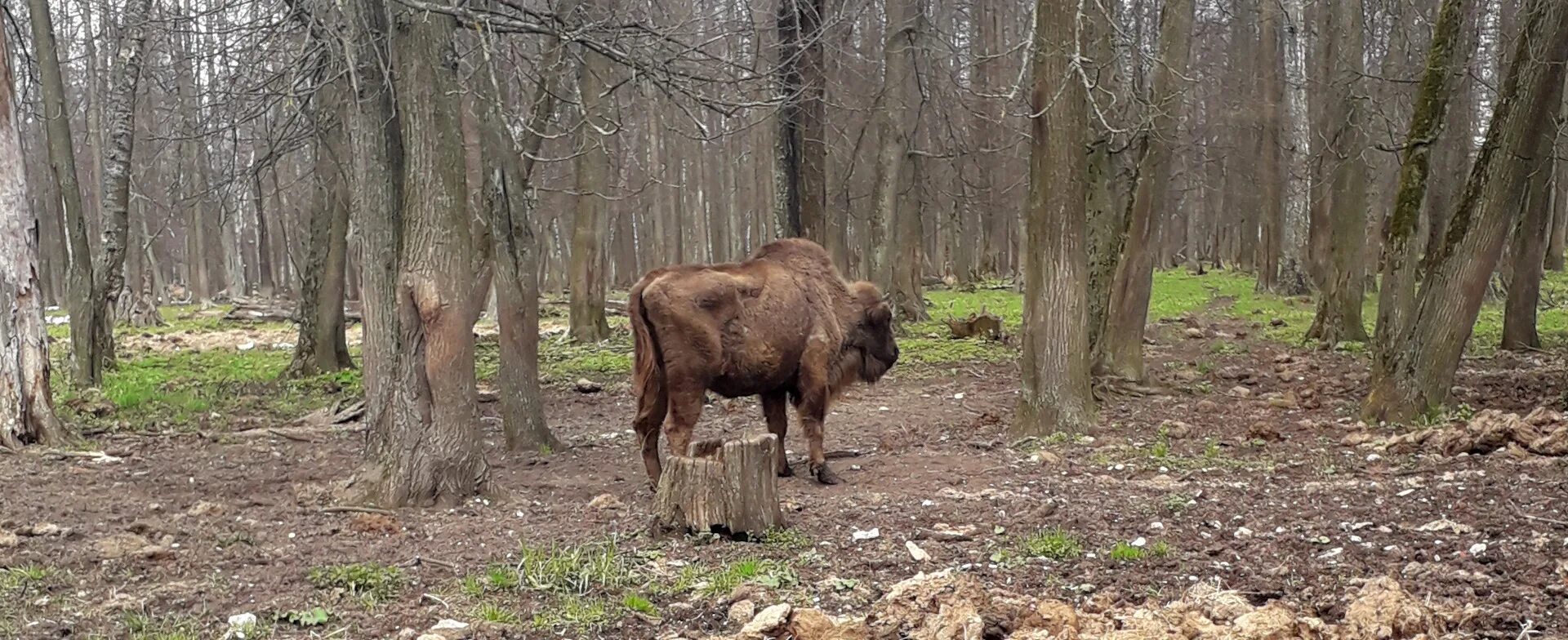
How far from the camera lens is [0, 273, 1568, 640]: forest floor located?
5336mm

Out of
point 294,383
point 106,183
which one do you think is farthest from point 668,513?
point 106,183

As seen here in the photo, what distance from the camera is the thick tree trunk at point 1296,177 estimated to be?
74.2ft

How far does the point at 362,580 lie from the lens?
5797mm

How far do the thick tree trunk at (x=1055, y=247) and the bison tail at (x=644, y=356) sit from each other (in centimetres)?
327

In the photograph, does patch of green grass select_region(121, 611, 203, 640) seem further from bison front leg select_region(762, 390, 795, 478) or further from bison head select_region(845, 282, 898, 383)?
bison head select_region(845, 282, 898, 383)

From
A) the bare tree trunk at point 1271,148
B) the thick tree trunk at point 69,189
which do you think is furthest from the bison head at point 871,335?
the bare tree trunk at point 1271,148

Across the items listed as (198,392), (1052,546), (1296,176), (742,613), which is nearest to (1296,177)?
(1296,176)

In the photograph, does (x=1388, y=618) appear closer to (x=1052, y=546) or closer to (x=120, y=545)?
(x=1052, y=546)

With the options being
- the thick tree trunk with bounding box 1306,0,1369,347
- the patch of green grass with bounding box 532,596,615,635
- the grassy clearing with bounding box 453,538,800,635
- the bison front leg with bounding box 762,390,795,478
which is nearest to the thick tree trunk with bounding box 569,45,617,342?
the bison front leg with bounding box 762,390,795,478

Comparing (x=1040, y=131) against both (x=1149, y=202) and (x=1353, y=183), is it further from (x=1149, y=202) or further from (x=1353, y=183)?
(x=1353, y=183)

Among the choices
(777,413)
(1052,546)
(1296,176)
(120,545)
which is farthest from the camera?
(1296,176)

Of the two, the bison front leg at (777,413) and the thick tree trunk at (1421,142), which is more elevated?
the thick tree trunk at (1421,142)

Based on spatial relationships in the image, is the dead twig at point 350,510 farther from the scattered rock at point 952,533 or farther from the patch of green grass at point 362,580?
the scattered rock at point 952,533

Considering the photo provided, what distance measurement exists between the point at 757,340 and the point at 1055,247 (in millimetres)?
2694
